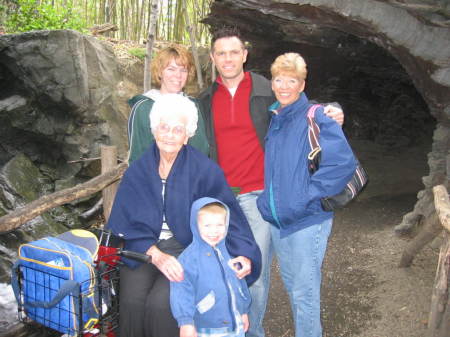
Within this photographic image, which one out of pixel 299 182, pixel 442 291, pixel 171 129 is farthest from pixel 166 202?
pixel 442 291

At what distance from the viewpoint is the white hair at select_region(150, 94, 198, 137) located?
7.30ft

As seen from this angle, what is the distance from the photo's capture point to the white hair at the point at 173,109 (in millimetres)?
2227

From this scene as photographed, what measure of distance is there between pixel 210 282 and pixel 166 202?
48 cm

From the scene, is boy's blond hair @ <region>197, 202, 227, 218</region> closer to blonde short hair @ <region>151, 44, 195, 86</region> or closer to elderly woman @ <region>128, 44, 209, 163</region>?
elderly woman @ <region>128, 44, 209, 163</region>

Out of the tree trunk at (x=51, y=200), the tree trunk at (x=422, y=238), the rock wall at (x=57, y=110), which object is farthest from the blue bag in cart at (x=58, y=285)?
the rock wall at (x=57, y=110)

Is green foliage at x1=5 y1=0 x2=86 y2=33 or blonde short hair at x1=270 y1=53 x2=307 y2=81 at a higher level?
green foliage at x1=5 y1=0 x2=86 y2=33

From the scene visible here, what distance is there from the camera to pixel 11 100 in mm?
7090

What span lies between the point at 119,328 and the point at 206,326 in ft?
1.43

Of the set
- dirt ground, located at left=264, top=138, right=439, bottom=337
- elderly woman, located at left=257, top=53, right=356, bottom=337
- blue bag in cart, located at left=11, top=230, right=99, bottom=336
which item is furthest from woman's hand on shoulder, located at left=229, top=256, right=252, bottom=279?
dirt ground, located at left=264, top=138, right=439, bottom=337

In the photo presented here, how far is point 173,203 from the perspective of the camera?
Result: 2197mm

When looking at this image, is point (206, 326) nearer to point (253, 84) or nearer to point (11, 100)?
point (253, 84)

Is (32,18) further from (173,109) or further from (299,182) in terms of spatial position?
(299,182)

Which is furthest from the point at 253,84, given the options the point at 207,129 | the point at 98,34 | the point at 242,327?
the point at 98,34

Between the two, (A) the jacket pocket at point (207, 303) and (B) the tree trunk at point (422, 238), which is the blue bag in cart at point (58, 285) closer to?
(A) the jacket pocket at point (207, 303)
